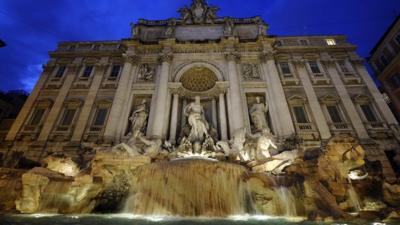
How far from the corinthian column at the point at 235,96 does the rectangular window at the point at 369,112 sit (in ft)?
33.1

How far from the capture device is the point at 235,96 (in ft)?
49.8

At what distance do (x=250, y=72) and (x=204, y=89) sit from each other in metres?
4.36

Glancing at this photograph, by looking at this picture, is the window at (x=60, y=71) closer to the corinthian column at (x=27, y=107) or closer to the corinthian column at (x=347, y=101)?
the corinthian column at (x=27, y=107)

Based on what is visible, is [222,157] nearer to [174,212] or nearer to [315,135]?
[174,212]

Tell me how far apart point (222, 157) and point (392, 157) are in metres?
12.3

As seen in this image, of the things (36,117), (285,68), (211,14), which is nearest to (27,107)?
(36,117)

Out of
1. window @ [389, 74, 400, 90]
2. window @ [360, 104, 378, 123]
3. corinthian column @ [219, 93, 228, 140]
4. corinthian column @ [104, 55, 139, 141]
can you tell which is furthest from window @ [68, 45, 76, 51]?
window @ [389, 74, 400, 90]

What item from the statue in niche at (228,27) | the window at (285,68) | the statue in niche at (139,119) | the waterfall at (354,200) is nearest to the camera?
the waterfall at (354,200)

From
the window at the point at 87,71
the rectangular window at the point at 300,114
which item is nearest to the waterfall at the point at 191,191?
the rectangular window at the point at 300,114

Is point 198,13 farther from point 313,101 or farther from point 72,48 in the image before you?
point 313,101

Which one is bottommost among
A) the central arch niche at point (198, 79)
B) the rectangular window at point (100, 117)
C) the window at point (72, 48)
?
the rectangular window at point (100, 117)

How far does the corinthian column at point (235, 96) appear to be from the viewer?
45.8 feet

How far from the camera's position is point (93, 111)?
16.2 m

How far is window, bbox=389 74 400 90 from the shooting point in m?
20.6
